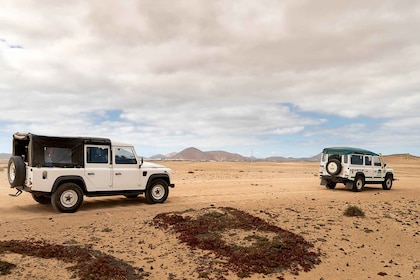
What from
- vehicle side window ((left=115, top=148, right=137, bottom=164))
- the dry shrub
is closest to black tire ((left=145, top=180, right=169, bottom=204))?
vehicle side window ((left=115, top=148, right=137, bottom=164))

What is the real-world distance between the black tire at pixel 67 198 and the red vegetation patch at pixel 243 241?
3.47 m

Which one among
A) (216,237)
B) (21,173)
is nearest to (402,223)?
(216,237)

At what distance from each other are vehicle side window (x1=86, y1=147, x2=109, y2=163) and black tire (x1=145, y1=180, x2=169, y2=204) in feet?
7.57

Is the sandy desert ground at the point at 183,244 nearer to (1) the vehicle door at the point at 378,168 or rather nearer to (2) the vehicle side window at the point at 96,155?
(2) the vehicle side window at the point at 96,155

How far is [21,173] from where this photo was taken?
12.3 metres

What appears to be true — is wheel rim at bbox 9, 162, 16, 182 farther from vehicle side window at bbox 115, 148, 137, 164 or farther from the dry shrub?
the dry shrub

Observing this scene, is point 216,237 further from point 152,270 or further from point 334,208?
point 334,208

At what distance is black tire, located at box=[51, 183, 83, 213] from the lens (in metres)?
12.3

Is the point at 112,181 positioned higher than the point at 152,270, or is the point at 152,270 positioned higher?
the point at 112,181

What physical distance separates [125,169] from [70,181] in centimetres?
216

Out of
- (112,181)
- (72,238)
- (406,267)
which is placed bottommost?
(406,267)

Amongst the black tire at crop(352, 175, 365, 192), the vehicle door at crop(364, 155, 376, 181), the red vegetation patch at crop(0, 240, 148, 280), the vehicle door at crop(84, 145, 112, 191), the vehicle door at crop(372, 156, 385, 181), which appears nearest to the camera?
the red vegetation patch at crop(0, 240, 148, 280)

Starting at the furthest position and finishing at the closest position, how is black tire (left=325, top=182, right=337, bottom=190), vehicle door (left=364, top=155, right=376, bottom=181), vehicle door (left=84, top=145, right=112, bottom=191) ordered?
black tire (left=325, top=182, right=337, bottom=190)
vehicle door (left=364, top=155, right=376, bottom=181)
vehicle door (left=84, top=145, right=112, bottom=191)

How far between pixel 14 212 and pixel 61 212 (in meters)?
1.75
